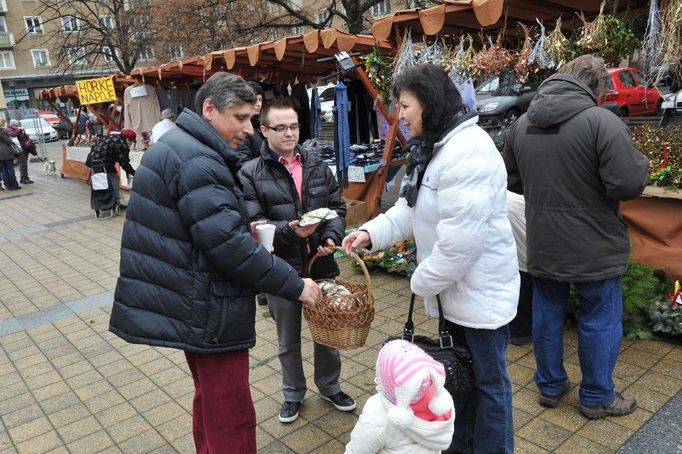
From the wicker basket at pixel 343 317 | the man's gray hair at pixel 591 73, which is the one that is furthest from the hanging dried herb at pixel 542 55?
the wicker basket at pixel 343 317

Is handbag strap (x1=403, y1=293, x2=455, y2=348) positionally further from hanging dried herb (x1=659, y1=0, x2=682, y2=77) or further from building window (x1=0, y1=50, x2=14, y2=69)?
building window (x1=0, y1=50, x2=14, y2=69)

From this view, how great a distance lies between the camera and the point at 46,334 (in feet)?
15.4

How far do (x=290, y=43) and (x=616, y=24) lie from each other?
3.74 m

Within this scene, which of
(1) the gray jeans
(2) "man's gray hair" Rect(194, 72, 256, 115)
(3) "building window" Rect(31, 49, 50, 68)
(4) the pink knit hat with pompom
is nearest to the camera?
(4) the pink knit hat with pompom

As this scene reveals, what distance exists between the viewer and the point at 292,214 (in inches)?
115

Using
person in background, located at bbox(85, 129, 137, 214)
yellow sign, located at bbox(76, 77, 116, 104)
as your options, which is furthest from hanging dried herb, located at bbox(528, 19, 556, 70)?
yellow sign, located at bbox(76, 77, 116, 104)

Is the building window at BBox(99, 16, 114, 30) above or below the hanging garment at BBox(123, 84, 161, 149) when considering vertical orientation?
above

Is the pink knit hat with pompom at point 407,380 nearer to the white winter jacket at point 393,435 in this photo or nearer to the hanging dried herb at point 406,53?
the white winter jacket at point 393,435

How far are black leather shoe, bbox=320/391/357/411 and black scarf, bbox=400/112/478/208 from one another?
57.7 inches

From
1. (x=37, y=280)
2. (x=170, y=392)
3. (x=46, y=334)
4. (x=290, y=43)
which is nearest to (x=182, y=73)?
(x=290, y=43)

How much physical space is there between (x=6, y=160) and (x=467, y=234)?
15.0 metres

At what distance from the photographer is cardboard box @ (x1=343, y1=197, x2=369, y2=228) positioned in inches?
275

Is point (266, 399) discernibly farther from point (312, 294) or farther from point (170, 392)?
point (312, 294)

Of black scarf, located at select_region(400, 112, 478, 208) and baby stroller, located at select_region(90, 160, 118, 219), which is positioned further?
baby stroller, located at select_region(90, 160, 118, 219)
